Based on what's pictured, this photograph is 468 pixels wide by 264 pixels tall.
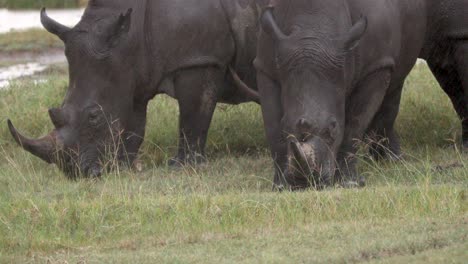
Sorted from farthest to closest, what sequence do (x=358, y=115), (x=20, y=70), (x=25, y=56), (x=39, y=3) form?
(x=39, y=3) → (x=25, y=56) → (x=20, y=70) → (x=358, y=115)

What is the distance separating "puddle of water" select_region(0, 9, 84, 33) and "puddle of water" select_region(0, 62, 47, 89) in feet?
9.77

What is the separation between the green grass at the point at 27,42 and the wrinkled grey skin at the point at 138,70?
31.9 ft

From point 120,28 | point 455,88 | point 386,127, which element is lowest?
point 386,127

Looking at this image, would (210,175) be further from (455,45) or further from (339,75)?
(455,45)

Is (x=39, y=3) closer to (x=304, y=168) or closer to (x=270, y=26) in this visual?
(x=270, y=26)

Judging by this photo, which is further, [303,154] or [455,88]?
[455,88]

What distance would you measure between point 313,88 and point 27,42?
12.2 m

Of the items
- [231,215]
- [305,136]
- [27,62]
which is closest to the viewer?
[231,215]

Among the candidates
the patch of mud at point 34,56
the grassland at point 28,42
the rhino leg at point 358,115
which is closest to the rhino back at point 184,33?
the rhino leg at point 358,115

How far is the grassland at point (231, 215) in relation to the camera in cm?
680

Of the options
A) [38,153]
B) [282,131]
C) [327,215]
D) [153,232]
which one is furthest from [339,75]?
[38,153]

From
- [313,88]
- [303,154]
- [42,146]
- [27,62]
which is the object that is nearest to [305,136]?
[303,154]

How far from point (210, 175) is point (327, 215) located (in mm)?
2177

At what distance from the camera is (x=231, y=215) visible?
25.5 feet
